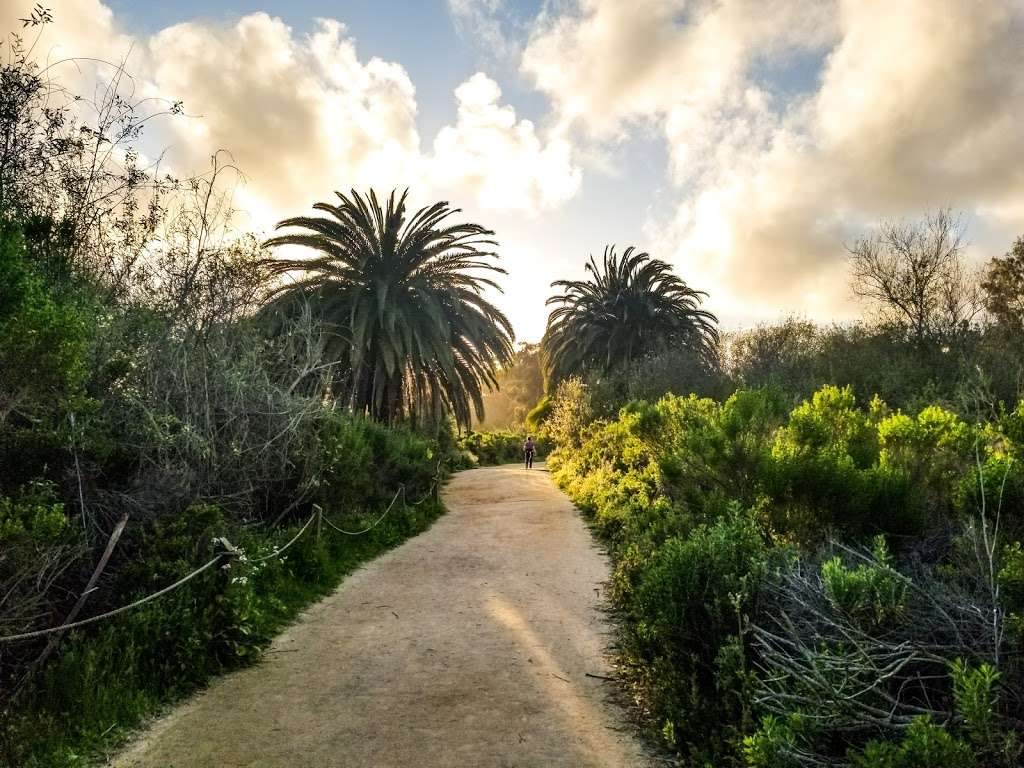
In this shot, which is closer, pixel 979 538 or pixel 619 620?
pixel 979 538

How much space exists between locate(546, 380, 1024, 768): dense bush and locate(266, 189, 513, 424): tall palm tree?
389 inches

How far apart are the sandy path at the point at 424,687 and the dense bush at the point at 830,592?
580mm

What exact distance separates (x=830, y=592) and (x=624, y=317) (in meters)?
25.2

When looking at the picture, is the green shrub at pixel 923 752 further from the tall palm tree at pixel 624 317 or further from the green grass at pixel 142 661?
the tall palm tree at pixel 624 317

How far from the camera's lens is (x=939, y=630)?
10.7 feet

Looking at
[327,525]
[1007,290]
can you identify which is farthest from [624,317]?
[327,525]

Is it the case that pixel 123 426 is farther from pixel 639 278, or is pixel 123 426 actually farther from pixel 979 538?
pixel 639 278

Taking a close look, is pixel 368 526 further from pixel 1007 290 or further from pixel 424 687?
pixel 1007 290

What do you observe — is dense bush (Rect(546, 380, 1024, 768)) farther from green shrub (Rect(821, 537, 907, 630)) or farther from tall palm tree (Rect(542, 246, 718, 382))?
tall palm tree (Rect(542, 246, 718, 382))

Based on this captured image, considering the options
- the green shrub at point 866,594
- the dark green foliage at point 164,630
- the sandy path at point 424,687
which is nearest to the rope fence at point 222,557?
the dark green foliage at point 164,630

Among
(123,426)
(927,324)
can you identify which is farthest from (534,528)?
(927,324)

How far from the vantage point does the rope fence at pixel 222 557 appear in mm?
3876

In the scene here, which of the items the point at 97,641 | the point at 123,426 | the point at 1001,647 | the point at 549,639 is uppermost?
the point at 123,426

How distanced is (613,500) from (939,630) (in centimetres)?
929
